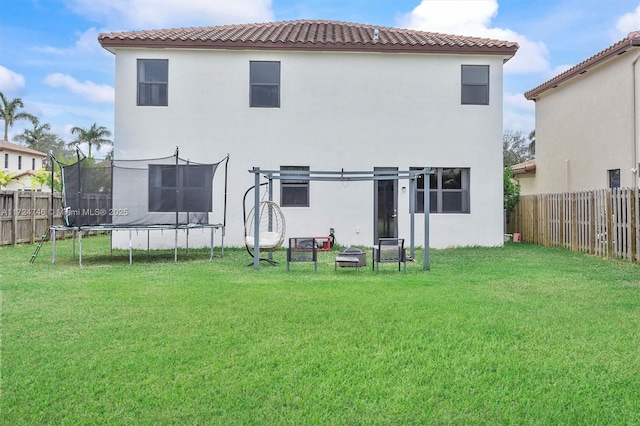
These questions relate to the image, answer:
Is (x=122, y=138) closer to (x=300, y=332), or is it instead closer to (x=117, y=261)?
(x=117, y=261)

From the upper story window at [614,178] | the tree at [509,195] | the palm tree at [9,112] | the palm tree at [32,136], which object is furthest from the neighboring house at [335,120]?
the palm tree at [32,136]

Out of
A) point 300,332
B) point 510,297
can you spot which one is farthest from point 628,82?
point 300,332

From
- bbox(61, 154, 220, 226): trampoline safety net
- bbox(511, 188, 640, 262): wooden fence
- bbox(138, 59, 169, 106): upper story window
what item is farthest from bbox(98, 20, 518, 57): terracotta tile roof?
bbox(511, 188, 640, 262): wooden fence

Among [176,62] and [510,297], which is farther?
[176,62]

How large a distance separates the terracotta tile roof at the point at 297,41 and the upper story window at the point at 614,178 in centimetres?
524

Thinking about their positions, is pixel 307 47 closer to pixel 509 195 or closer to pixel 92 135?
pixel 509 195

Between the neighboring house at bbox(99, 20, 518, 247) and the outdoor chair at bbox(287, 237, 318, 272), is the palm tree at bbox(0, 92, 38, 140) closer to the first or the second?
the neighboring house at bbox(99, 20, 518, 247)

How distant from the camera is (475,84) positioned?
48.5ft

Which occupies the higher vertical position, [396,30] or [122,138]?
[396,30]

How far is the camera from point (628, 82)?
14680 millimetres

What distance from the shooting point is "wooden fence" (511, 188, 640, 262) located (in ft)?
36.9

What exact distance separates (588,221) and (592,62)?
600 cm

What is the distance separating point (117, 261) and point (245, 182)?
4412 millimetres

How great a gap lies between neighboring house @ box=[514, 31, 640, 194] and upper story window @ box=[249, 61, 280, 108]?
33.1ft
